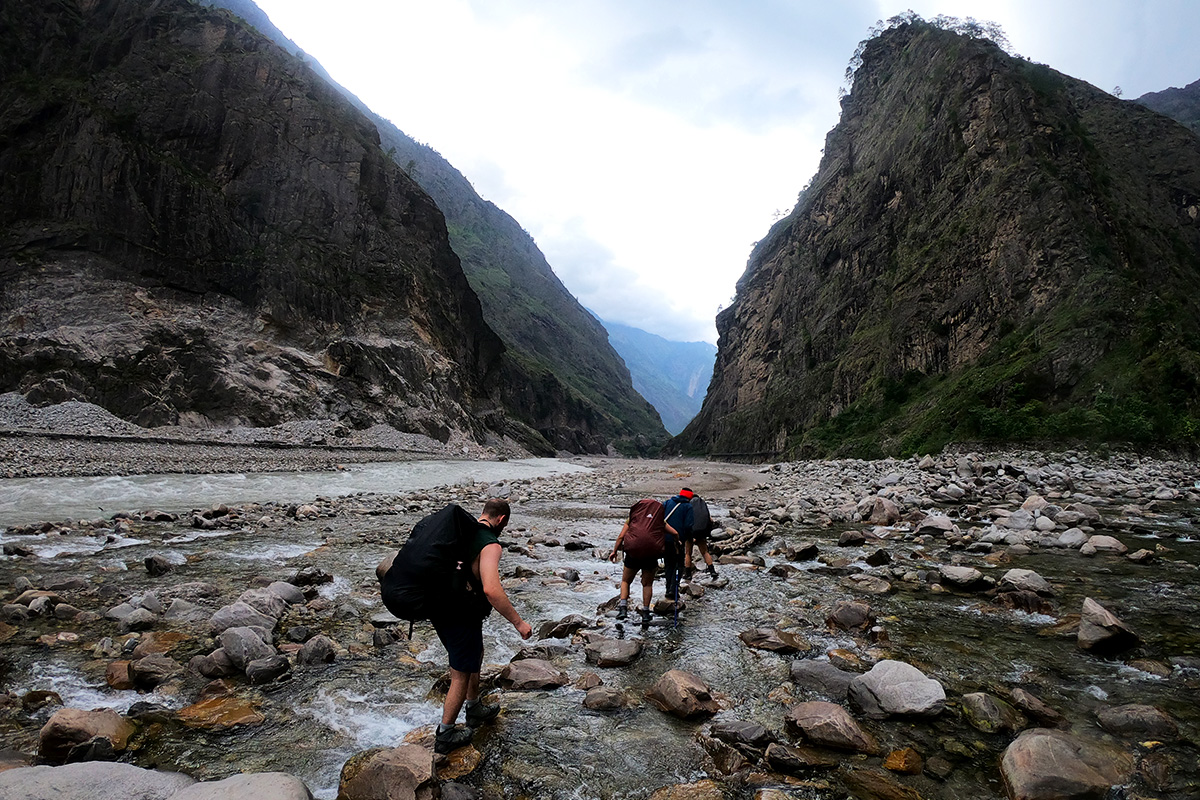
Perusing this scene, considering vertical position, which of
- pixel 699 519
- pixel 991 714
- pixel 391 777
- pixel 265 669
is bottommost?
pixel 265 669

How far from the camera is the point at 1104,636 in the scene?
537cm

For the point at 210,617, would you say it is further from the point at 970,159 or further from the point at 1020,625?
the point at 970,159

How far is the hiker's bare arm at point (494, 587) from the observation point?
4062mm

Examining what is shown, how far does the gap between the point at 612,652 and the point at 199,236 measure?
62743 mm

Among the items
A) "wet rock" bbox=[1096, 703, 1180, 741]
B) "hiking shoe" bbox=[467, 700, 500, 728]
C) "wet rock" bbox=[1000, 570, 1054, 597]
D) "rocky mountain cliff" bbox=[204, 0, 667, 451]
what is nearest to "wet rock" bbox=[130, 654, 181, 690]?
"hiking shoe" bbox=[467, 700, 500, 728]

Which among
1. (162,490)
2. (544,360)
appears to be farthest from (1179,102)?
(162,490)

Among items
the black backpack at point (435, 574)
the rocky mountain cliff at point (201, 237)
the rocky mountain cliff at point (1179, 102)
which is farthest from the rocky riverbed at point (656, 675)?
the rocky mountain cliff at point (1179, 102)

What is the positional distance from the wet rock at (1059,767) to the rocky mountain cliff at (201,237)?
50.2 meters

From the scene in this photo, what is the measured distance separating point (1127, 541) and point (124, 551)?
1917 cm

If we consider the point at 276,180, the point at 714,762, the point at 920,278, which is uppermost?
the point at 276,180

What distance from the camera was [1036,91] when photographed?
4659 centimetres

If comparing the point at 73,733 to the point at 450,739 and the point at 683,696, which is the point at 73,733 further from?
the point at 683,696

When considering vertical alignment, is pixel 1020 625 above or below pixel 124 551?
above

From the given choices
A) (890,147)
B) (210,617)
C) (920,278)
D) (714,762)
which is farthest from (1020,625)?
(890,147)
